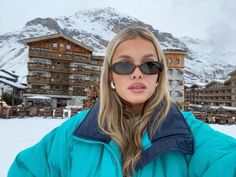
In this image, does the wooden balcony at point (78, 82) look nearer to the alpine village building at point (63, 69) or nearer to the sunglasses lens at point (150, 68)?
the alpine village building at point (63, 69)

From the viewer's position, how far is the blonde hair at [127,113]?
146cm

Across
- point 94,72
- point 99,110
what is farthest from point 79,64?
point 99,110

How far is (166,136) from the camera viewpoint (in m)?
1.41

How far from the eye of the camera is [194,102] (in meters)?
76.9

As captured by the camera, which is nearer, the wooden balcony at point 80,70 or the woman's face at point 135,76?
the woman's face at point 135,76

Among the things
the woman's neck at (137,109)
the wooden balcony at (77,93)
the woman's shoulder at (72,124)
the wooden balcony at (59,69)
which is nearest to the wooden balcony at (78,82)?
the wooden balcony at (77,93)

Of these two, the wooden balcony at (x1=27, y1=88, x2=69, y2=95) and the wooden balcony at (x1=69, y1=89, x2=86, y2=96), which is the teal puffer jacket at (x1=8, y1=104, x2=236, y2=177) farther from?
the wooden balcony at (x1=69, y1=89, x2=86, y2=96)

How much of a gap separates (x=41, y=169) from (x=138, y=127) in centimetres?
51

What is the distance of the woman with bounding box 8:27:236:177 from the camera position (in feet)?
4.45

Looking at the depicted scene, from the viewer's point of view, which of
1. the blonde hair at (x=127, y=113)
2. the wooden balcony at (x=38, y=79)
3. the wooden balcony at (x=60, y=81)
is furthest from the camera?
the wooden balcony at (x=60, y=81)

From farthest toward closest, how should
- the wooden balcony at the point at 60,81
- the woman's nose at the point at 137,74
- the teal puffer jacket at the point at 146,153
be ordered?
the wooden balcony at the point at 60,81 → the woman's nose at the point at 137,74 → the teal puffer jacket at the point at 146,153

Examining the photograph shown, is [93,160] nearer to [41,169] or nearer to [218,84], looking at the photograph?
[41,169]

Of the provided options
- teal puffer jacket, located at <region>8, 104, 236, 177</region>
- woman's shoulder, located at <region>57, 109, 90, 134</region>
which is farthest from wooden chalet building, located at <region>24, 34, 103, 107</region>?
teal puffer jacket, located at <region>8, 104, 236, 177</region>

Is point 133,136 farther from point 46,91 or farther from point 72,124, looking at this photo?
point 46,91
